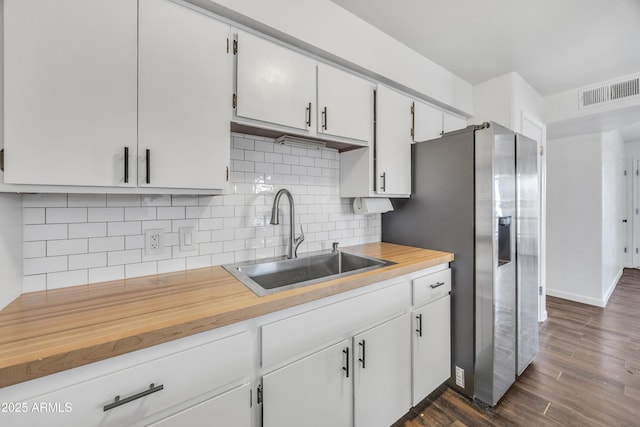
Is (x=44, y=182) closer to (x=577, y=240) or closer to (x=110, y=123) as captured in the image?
(x=110, y=123)

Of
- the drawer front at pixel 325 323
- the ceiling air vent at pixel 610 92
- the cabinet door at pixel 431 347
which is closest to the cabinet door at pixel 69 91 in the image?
the drawer front at pixel 325 323

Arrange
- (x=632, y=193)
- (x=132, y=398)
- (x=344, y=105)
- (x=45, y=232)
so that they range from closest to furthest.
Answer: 1. (x=132, y=398)
2. (x=45, y=232)
3. (x=344, y=105)
4. (x=632, y=193)

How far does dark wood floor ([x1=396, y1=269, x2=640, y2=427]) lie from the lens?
1.61 metres

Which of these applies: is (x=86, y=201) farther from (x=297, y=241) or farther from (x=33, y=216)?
(x=297, y=241)

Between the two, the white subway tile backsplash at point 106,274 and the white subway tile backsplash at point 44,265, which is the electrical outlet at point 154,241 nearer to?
the white subway tile backsplash at point 106,274

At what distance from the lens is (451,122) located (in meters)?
2.59

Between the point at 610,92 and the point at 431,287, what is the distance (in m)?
2.81

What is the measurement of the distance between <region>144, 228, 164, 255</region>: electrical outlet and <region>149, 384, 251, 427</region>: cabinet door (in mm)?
775

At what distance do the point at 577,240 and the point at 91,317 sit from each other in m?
4.84

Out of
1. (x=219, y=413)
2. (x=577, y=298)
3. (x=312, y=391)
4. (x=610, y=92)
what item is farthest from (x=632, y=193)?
(x=219, y=413)

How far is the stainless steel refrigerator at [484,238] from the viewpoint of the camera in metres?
1.68

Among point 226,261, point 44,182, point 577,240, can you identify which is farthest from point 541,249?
point 44,182

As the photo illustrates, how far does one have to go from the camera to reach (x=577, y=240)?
3.48m

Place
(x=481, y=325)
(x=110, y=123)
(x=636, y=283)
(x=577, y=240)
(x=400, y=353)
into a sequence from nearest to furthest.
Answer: (x=110, y=123), (x=400, y=353), (x=481, y=325), (x=577, y=240), (x=636, y=283)
